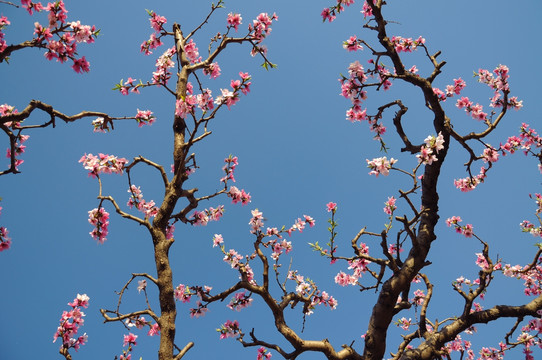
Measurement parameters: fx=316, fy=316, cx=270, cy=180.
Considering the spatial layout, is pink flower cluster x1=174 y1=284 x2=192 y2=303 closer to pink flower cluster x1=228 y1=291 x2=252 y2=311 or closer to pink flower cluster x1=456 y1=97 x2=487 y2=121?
pink flower cluster x1=228 y1=291 x2=252 y2=311

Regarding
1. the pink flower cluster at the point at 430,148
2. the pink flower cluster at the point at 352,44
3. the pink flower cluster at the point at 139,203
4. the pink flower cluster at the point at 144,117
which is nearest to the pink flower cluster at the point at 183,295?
the pink flower cluster at the point at 139,203

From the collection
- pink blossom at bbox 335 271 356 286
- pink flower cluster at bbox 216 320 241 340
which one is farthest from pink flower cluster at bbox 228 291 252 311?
pink blossom at bbox 335 271 356 286

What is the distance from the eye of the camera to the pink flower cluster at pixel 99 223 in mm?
5066

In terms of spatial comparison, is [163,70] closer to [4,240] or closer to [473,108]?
[4,240]

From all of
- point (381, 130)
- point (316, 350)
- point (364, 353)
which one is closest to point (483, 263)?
point (381, 130)

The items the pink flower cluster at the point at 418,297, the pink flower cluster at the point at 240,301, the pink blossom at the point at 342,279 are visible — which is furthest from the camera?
the pink flower cluster at the point at 418,297

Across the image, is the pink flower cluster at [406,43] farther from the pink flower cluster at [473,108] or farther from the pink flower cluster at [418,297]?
the pink flower cluster at [418,297]

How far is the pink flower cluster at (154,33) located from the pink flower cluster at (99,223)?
401 centimetres

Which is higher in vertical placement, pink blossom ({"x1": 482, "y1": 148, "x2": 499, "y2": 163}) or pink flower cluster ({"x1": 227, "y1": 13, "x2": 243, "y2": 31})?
pink flower cluster ({"x1": 227, "y1": 13, "x2": 243, "y2": 31})

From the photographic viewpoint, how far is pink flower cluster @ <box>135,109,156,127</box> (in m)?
5.67

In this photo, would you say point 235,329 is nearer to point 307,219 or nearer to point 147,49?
point 307,219

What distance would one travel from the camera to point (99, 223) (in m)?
5.07

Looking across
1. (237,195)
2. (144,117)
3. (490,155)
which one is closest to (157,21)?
(144,117)

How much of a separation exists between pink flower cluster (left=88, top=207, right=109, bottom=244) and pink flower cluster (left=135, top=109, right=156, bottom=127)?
5.39 ft
